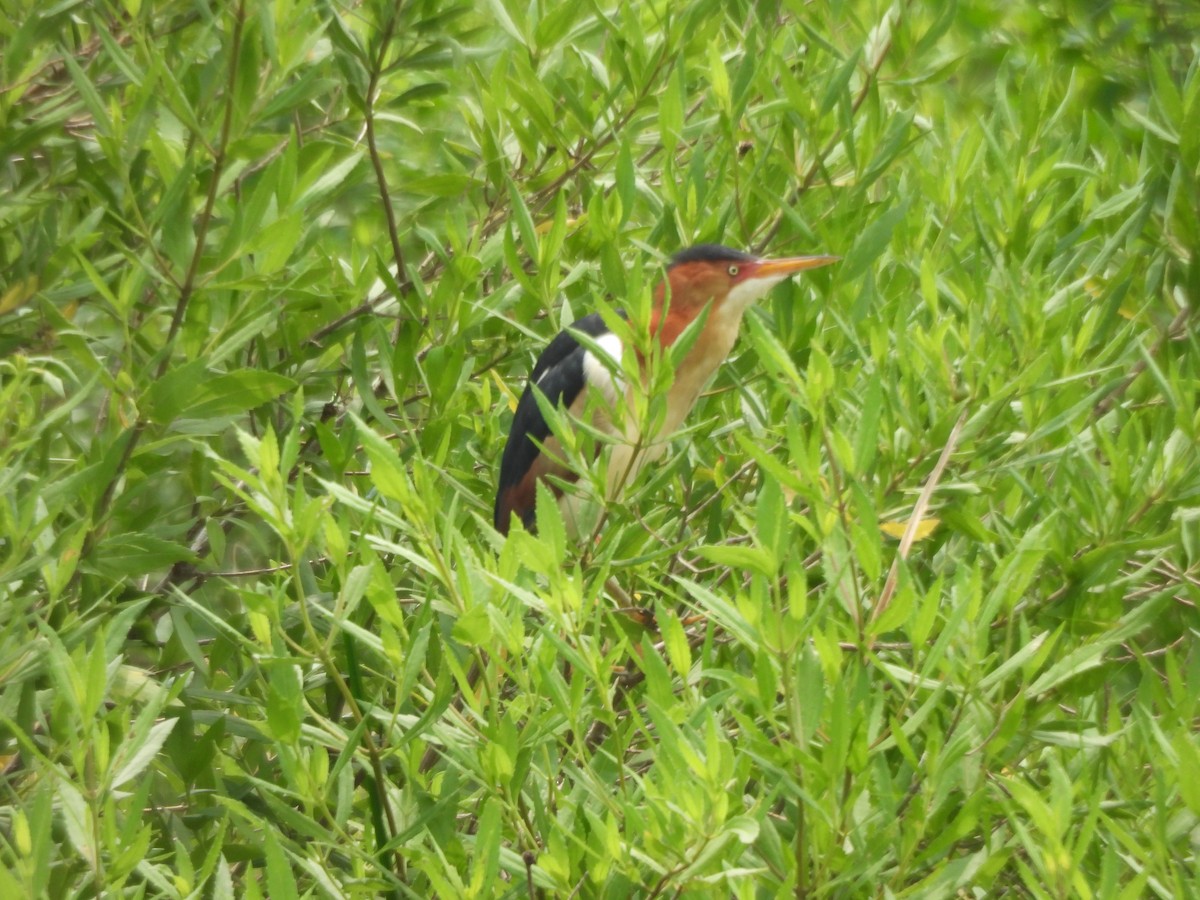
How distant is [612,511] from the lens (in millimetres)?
2092

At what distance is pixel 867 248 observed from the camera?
91.2 inches

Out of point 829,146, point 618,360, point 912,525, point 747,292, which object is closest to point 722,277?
point 747,292

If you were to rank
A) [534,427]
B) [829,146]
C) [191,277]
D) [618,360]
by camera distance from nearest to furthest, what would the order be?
[191,277]
[829,146]
[618,360]
[534,427]

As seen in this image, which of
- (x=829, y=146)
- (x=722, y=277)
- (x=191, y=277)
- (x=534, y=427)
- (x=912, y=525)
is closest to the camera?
(x=912, y=525)

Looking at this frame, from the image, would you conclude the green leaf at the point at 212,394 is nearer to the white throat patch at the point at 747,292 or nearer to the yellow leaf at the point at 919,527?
the yellow leaf at the point at 919,527

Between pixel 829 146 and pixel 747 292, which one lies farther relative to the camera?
pixel 747 292

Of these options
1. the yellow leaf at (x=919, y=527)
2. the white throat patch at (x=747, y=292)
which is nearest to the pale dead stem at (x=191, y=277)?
the yellow leaf at (x=919, y=527)

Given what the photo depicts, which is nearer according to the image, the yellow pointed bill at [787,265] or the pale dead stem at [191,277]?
the pale dead stem at [191,277]

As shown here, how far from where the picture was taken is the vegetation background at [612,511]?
5.24 ft

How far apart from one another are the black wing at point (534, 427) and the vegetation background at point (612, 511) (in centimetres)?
13

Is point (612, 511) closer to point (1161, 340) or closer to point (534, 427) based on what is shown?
point (1161, 340)

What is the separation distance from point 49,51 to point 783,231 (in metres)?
1.39

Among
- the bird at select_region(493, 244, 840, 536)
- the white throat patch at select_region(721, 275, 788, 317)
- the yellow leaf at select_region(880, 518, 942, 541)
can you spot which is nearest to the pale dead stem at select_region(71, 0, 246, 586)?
the bird at select_region(493, 244, 840, 536)

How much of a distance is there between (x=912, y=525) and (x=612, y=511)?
50cm
